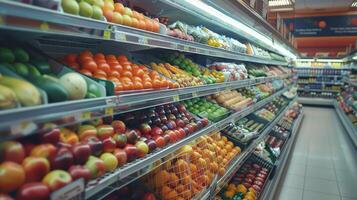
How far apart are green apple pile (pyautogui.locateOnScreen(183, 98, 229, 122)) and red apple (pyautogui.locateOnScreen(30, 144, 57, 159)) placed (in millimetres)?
1633

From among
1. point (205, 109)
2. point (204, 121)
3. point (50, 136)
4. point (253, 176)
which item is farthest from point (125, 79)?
point (253, 176)

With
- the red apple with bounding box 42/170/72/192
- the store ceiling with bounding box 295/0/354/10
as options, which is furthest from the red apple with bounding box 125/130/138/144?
the store ceiling with bounding box 295/0/354/10

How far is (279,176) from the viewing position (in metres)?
4.04

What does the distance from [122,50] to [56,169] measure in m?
1.36

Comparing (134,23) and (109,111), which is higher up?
(134,23)

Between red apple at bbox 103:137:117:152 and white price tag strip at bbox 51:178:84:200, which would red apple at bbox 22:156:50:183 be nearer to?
white price tag strip at bbox 51:178:84:200

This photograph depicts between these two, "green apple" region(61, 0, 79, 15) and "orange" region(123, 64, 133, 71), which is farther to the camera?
"orange" region(123, 64, 133, 71)

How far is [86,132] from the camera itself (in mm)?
1289

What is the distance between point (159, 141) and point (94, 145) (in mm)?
534

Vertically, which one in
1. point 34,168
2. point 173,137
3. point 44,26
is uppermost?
point 44,26

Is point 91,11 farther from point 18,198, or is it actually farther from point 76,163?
point 18,198

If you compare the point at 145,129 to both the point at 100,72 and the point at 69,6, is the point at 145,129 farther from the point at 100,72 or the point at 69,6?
the point at 69,6

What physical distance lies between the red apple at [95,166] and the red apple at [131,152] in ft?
0.75

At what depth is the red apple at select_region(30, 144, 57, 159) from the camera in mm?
982
